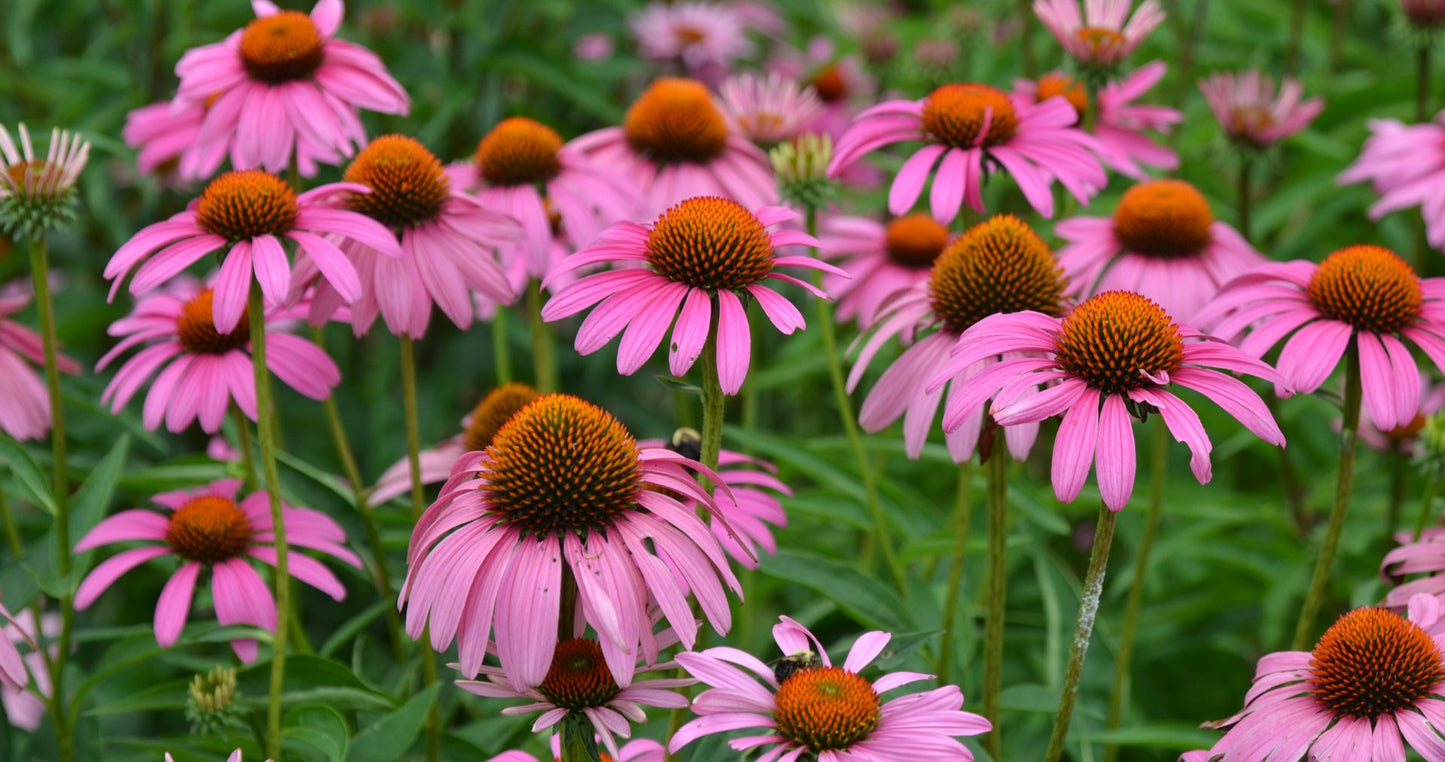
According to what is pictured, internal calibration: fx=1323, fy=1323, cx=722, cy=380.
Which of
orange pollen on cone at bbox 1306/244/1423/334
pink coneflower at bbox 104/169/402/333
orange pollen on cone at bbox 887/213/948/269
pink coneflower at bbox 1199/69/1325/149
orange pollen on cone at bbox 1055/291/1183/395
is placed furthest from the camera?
pink coneflower at bbox 1199/69/1325/149

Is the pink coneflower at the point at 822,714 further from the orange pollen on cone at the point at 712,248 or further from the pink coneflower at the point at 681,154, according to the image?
the pink coneflower at the point at 681,154

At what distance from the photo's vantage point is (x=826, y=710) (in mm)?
1062

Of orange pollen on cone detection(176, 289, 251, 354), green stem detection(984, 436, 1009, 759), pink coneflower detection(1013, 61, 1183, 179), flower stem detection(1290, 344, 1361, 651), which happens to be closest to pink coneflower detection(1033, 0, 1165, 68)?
pink coneflower detection(1013, 61, 1183, 179)

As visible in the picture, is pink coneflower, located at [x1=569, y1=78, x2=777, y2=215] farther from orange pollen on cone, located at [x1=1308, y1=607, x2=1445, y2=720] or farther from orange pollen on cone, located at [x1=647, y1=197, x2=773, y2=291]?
orange pollen on cone, located at [x1=1308, y1=607, x2=1445, y2=720]

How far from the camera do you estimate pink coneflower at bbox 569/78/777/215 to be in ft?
6.89

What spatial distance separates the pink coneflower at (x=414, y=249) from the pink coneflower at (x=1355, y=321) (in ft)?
2.79

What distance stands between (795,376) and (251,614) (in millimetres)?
1117

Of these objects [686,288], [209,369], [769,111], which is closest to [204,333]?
[209,369]

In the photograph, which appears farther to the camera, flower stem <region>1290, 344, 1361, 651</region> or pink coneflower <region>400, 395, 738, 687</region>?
flower stem <region>1290, 344, 1361, 651</region>

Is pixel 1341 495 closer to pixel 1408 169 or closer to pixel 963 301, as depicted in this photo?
pixel 963 301

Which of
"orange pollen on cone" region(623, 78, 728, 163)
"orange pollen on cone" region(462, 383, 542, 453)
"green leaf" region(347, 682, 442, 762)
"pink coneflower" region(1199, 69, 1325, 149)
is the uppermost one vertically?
"pink coneflower" region(1199, 69, 1325, 149)

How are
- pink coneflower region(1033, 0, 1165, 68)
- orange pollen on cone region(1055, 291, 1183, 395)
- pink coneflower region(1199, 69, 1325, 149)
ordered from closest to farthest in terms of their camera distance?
orange pollen on cone region(1055, 291, 1183, 395), pink coneflower region(1033, 0, 1165, 68), pink coneflower region(1199, 69, 1325, 149)

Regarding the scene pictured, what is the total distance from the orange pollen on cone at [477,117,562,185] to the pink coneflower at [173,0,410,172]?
0.15 meters

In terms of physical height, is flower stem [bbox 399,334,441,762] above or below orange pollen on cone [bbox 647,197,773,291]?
below
